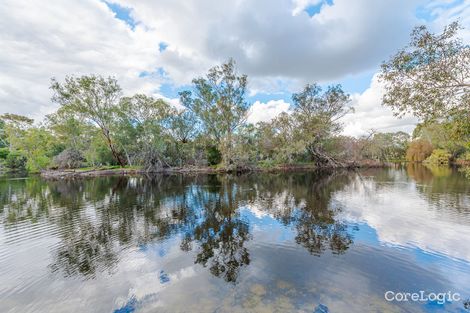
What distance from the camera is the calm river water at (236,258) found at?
5.81 meters

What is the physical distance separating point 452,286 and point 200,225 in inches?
374

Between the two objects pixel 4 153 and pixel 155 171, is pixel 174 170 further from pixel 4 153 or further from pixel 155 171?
pixel 4 153

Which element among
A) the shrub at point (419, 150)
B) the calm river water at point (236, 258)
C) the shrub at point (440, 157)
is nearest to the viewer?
the calm river water at point (236, 258)

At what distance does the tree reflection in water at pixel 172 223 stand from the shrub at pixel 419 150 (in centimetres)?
6469

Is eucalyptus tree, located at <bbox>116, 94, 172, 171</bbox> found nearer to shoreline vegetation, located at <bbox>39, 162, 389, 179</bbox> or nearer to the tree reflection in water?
shoreline vegetation, located at <bbox>39, 162, 389, 179</bbox>

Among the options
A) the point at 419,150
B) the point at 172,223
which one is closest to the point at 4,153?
the point at 172,223

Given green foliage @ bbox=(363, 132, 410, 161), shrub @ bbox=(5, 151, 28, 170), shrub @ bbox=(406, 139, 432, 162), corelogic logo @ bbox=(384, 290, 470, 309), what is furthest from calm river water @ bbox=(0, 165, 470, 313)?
shrub @ bbox=(406, 139, 432, 162)

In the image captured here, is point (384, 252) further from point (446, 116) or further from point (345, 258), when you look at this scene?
point (446, 116)

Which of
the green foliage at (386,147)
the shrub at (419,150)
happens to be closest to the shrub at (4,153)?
Answer: the green foliage at (386,147)

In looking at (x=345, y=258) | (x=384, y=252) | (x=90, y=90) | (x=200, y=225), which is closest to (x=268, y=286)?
(x=345, y=258)

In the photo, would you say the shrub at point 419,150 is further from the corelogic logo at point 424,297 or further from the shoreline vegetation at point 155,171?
the corelogic logo at point 424,297

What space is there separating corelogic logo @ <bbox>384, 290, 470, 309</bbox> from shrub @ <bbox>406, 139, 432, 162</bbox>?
252 feet

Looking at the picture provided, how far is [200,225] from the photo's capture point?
11984 mm

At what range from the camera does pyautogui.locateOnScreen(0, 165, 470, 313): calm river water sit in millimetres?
5809
